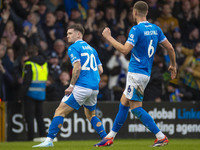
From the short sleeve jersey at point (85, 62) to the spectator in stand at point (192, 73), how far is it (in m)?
6.46

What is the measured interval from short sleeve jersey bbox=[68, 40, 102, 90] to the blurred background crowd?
13.4 feet

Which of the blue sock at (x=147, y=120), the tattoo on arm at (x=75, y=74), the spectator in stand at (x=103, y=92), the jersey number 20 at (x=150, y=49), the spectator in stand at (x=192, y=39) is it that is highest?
the spectator in stand at (x=192, y=39)

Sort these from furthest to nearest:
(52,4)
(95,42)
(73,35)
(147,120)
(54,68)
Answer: (52,4) → (95,42) → (54,68) → (73,35) → (147,120)

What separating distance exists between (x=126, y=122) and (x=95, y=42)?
2.94m

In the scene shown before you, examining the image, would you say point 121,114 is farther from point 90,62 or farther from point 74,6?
point 74,6

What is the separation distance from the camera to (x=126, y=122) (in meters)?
13.0

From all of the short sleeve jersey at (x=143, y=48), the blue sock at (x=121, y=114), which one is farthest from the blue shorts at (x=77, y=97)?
the short sleeve jersey at (x=143, y=48)

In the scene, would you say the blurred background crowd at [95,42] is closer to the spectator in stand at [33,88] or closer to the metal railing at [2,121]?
the metal railing at [2,121]

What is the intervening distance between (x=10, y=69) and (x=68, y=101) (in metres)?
4.83

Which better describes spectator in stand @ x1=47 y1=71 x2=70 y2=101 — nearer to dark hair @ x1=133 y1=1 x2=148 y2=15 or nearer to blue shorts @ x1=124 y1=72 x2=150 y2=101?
blue shorts @ x1=124 y1=72 x2=150 y2=101

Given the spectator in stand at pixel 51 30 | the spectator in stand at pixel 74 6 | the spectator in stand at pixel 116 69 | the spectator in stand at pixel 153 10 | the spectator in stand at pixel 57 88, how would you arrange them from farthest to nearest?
the spectator in stand at pixel 153 10 → the spectator in stand at pixel 74 6 → the spectator in stand at pixel 51 30 → the spectator in stand at pixel 116 69 → the spectator in stand at pixel 57 88

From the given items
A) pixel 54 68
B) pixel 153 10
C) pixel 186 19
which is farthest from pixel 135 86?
pixel 186 19

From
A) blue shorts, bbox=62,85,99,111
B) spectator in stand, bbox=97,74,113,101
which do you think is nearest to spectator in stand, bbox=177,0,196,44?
spectator in stand, bbox=97,74,113,101

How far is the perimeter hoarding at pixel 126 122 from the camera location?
1239 centimetres
